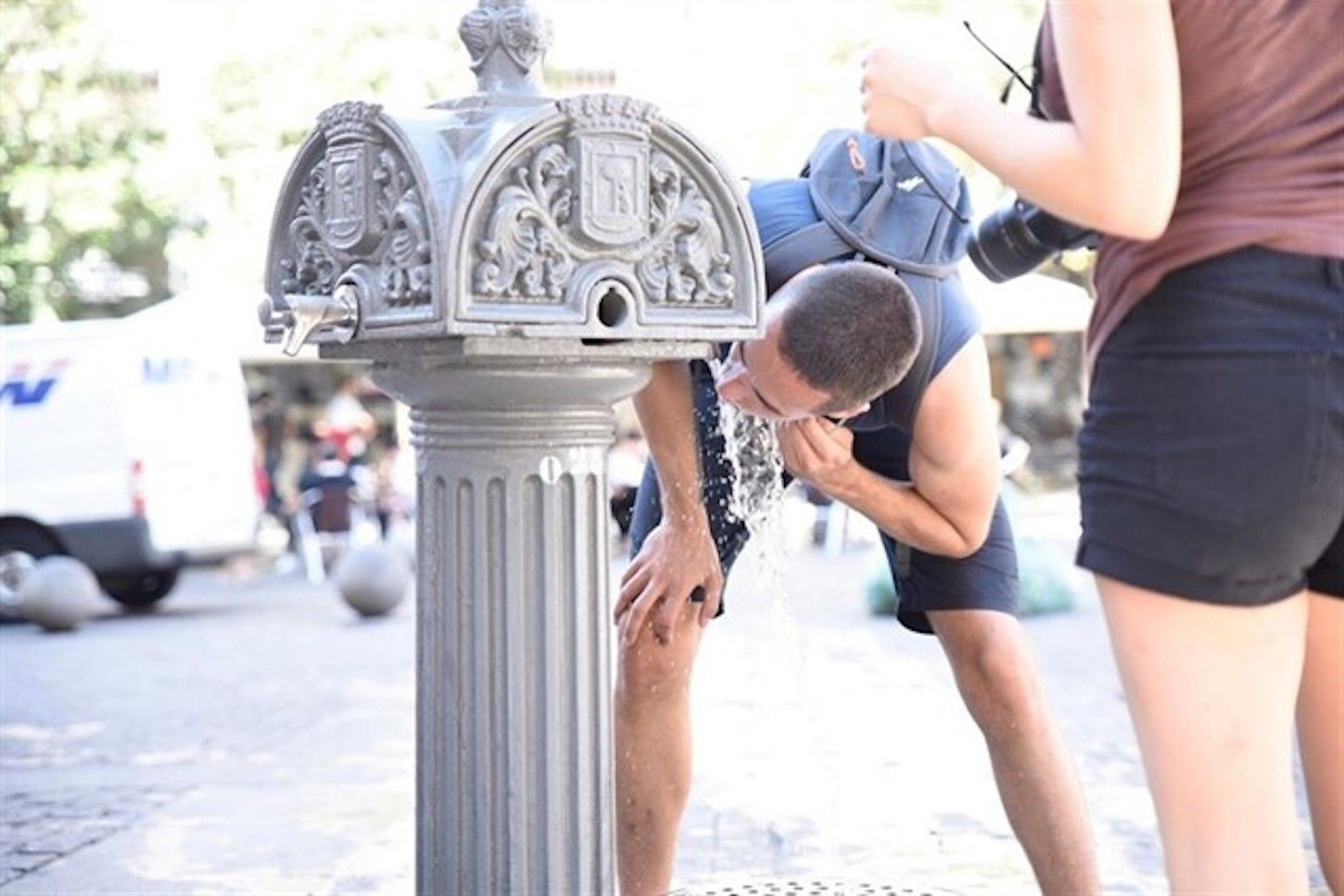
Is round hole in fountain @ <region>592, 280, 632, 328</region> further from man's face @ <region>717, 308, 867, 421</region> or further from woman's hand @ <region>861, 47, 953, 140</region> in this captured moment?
man's face @ <region>717, 308, 867, 421</region>

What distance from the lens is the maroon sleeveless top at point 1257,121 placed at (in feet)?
7.02

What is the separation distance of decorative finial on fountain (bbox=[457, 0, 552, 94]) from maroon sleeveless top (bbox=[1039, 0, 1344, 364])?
3.27 ft

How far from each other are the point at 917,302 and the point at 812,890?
1.01 metres

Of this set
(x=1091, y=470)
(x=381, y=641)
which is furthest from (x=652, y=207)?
(x=381, y=641)

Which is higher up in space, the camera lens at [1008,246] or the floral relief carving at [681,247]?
the floral relief carving at [681,247]

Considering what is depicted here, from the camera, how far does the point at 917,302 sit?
3.52 metres

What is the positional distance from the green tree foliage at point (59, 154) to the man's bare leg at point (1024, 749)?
1665cm

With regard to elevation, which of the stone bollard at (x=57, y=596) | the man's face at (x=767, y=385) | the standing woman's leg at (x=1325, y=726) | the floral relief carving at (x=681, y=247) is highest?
the floral relief carving at (x=681, y=247)

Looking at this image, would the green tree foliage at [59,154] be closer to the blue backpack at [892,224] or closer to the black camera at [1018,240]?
the blue backpack at [892,224]

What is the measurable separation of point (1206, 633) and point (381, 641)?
33.1 feet

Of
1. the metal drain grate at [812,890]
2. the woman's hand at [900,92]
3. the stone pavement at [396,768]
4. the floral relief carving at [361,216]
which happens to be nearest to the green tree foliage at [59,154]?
the stone pavement at [396,768]

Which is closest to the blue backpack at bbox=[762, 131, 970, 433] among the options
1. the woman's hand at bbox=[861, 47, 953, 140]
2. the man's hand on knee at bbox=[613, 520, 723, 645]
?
the man's hand on knee at bbox=[613, 520, 723, 645]

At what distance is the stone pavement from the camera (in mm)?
4910

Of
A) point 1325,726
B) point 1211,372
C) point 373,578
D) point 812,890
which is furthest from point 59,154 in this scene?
point 1211,372
